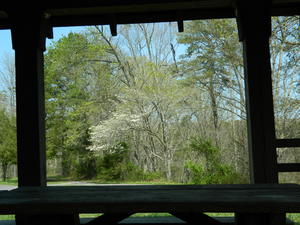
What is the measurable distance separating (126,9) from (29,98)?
1.25m

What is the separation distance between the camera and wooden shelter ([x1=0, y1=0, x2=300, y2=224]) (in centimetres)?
263

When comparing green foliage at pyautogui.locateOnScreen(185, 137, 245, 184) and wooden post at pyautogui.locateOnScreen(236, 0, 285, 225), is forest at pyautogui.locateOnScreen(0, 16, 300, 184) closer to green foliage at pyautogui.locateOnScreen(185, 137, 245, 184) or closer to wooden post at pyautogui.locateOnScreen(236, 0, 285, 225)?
green foliage at pyautogui.locateOnScreen(185, 137, 245, 184)

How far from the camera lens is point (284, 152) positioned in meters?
9.51

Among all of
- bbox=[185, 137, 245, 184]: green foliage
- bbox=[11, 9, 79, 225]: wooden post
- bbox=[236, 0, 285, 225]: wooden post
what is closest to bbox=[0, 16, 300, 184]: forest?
bbox=[185, 137, 245, 184]: green foliage

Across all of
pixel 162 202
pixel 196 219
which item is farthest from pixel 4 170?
pixel 162 202

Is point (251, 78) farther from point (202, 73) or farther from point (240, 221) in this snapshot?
point (202, 73)

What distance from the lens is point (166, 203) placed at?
1.46 m

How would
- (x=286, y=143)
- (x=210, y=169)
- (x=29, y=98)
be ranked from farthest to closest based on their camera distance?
1. (x=210, y=169)
2. (x=286, y=143)
3. (x=29, y=98)

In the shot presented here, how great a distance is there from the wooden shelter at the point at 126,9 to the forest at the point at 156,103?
7.20 meters

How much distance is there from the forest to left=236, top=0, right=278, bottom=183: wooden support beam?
718cm

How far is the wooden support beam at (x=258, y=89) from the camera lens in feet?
8.59

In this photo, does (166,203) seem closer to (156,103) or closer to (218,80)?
(218,80)

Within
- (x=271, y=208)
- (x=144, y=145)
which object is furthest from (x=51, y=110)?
(x=271, y=208)

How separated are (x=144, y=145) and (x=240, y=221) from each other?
34.6 ft
